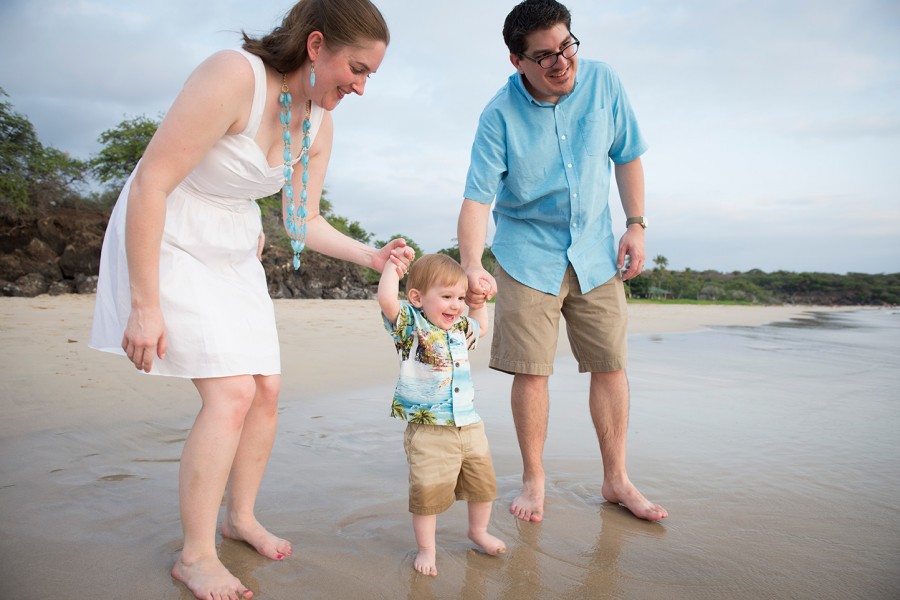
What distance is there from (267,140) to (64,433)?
2.27 meters

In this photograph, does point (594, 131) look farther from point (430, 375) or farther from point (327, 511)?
point (327, 511)

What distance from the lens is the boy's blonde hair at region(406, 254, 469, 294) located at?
226 centimetres

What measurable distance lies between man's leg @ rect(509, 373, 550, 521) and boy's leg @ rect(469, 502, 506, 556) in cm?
37

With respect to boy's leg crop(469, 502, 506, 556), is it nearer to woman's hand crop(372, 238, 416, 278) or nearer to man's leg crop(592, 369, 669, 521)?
man's leg crop(592, 369, 669, 521)

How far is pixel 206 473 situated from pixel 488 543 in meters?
0.97

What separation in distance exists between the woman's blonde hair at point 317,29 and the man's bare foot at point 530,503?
1.82m

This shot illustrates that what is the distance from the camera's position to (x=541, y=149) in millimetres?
2934

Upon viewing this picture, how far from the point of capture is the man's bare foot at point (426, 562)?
2.05 m

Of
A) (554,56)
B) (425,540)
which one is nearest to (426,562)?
(425,540)

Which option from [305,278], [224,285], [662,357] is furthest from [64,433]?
[305,278]

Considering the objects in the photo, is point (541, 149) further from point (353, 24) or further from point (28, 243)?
point (28, 243)

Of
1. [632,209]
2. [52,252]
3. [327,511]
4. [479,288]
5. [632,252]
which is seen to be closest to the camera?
[479,288]

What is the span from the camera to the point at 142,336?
6.10ft

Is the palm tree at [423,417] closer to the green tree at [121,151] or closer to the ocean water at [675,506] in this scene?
the ocean water at [675,506]
